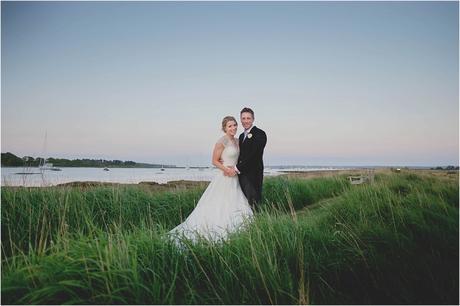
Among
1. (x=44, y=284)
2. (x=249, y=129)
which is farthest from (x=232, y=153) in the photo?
(x=44, y=284)

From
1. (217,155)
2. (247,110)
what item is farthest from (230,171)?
(247,110)

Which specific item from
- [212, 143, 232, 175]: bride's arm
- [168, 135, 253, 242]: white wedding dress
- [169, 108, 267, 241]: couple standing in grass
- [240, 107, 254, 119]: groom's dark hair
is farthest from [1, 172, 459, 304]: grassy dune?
[240, 107, 254, 119]: groom's dark hair

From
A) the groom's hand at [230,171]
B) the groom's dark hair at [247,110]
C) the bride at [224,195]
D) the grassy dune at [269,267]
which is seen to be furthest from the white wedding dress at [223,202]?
the grassy dune at [269,267]

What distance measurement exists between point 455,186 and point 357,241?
4.64 ft

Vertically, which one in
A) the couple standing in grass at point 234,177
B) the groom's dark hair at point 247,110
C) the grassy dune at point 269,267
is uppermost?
the groom's dark hair at point 247,110

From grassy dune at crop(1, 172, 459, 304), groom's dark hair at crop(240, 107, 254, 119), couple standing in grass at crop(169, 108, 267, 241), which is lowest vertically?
grassy dune at crop(1, 172, 459, 304)

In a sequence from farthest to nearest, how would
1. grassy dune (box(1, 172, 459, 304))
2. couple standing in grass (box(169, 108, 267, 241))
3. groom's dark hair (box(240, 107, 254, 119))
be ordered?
groom's dark hair (box(240, 107, 254, 119))
couple standing in grass (box(169, 108, 267, 241))
grassy dune (box(1, 172, 459, 304))

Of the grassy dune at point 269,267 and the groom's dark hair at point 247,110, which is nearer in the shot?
the grassy dune at point 269,267

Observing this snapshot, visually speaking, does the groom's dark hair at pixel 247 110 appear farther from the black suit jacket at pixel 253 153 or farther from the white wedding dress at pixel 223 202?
the white wedding dress at pixel 223 202

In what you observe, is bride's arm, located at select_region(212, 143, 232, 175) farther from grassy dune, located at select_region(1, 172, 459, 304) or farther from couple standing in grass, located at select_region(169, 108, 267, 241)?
grassy dune, located at select_region(1, 172, 459, 304)

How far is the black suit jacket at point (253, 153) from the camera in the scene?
557 cm

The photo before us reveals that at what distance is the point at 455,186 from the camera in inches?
130

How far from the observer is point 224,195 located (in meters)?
5.67

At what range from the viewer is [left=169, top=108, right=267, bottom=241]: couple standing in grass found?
18.1 feet
